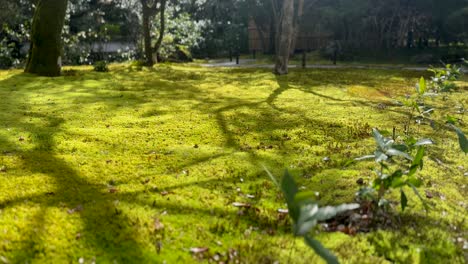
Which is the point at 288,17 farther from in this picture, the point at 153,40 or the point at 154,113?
the point at 153,40

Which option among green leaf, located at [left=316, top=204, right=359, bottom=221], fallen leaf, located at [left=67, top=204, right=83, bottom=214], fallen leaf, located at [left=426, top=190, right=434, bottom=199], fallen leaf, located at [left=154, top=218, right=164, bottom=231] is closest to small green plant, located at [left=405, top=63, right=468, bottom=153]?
fallen leaf, located at [left=426, top=190, right=434, bottom=199]

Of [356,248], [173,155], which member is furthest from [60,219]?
[356,248]

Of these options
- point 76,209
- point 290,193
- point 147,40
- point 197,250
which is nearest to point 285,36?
point 147,40

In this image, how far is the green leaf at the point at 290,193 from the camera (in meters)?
2.00

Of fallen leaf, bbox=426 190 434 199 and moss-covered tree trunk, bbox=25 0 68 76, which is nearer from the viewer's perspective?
fallen leaf, bbox=426 190 434 199

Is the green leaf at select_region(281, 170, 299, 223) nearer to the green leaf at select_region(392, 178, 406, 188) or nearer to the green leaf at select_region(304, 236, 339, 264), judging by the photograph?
the green leaf at select_region(304, 236, 339, 264)

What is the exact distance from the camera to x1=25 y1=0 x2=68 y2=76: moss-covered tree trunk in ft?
38.1

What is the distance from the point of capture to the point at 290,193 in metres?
2.05

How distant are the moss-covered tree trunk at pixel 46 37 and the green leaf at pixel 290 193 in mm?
11452

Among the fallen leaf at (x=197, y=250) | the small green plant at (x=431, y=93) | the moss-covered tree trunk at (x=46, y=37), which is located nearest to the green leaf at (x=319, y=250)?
the fallen leaf at (x=197, y=250)

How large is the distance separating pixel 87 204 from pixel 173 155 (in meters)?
1.62

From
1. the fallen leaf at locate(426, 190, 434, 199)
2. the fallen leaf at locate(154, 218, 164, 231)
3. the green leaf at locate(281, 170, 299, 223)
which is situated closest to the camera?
the green leaf at locate(281, 170, 299, 223)

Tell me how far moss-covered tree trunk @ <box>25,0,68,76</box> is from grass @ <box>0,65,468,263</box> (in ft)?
12.0

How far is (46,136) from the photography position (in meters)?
5.28
